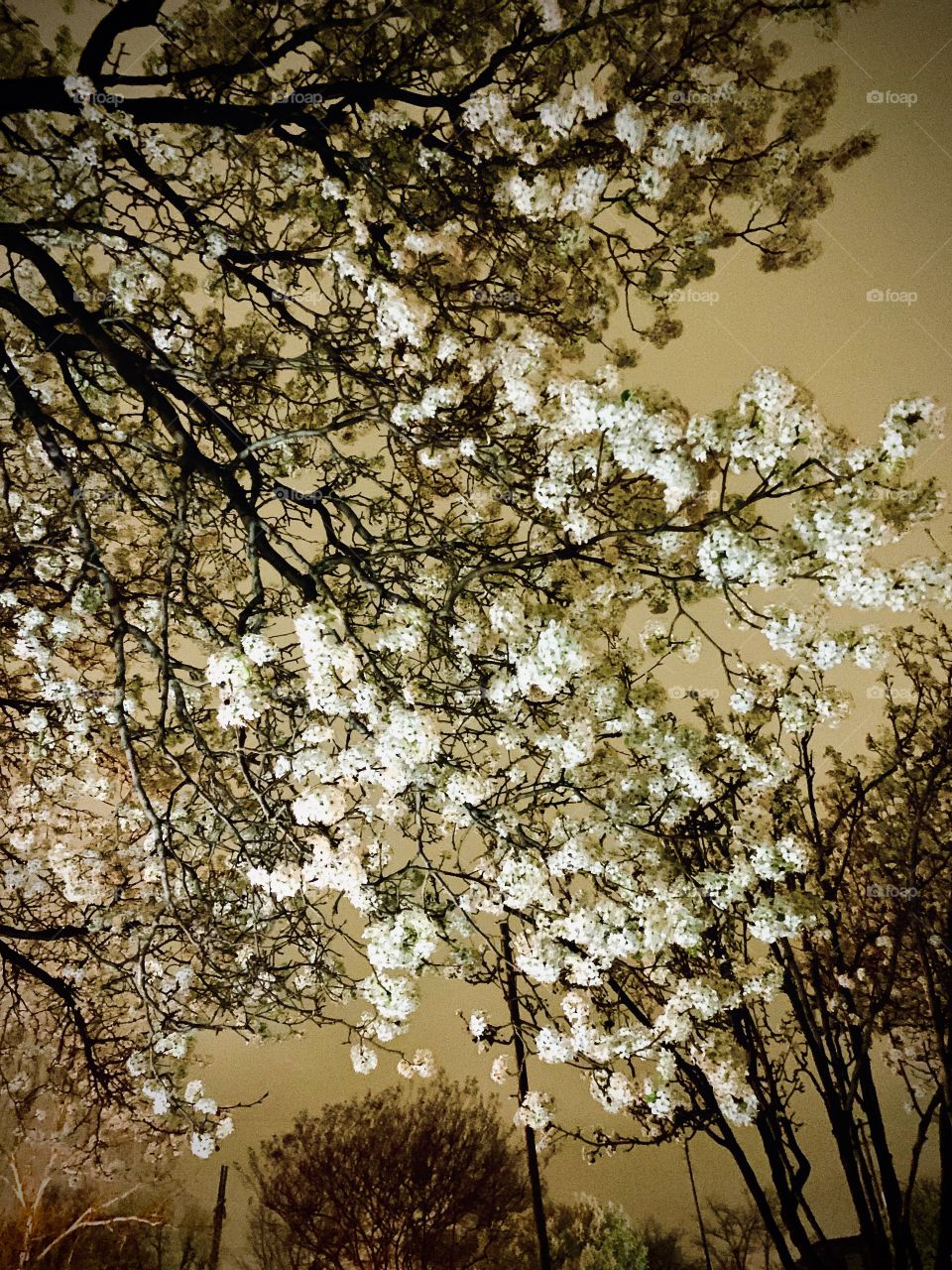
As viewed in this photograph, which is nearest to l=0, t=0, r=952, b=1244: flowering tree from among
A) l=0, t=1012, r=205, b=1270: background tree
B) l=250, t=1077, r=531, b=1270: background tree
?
l=0, t=1012, r=205, b=1270: background tree

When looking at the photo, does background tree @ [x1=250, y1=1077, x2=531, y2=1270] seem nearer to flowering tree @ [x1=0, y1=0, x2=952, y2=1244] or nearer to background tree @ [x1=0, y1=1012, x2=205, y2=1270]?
background tree @ [x1=0, y1=1012, x2=205, y2=1270]

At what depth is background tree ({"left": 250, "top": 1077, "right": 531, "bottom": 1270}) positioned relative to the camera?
56.3ft

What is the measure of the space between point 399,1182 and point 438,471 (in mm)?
20180

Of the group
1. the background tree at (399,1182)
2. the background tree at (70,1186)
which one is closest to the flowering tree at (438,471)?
the background tree at (70,1186)

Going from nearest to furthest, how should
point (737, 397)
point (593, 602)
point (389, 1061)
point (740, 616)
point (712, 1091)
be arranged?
1. point (737, 397)
2. point (740, 616)
3. point (593, 602)
4. point (712, 1091)
5. point (389, 1061)

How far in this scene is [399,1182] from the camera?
17594mm

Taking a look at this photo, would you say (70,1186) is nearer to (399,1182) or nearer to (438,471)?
(399,1182)

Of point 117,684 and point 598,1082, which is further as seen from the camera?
point 598,1082

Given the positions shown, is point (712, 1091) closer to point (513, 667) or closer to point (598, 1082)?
point (598, 1082)

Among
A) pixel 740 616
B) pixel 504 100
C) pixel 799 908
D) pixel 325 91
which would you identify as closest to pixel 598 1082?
pixel 799 908

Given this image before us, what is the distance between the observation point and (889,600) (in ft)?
11.1

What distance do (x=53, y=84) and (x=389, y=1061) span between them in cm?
3885

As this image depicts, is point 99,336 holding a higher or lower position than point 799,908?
higher

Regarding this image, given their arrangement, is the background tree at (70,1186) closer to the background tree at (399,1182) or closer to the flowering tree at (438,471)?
the background tree at (399,1182)
